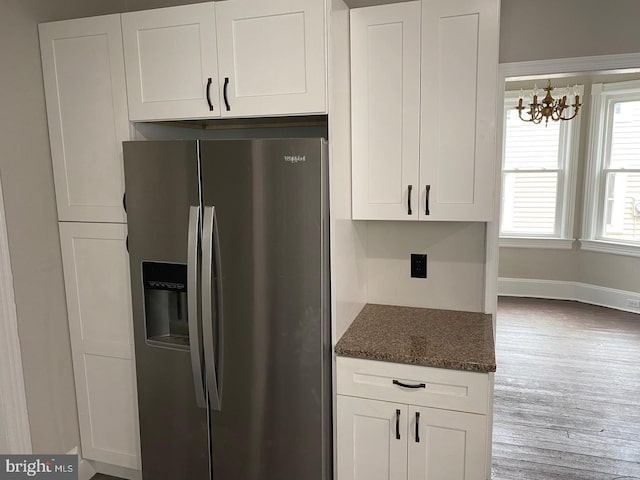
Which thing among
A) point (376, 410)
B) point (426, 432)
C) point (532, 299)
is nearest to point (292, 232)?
point (376, 410)

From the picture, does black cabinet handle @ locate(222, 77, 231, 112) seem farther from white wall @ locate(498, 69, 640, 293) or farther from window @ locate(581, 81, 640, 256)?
window @ locate(581, 81, 640, 256)

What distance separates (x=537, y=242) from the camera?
5.89 metres

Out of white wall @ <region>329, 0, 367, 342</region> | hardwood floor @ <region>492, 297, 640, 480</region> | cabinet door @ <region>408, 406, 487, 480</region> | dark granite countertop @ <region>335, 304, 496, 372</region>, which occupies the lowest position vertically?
hardwood floor @ <region>492, 297, 640, 480</region>

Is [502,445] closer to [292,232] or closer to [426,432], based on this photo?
[426,432]

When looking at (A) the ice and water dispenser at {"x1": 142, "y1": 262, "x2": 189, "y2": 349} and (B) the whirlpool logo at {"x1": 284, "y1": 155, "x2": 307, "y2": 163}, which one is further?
(A) the ice and water dispenser at {"x1": 142, "y1": 262, "x2": 189, "y2": 349}

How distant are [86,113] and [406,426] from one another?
198 cm

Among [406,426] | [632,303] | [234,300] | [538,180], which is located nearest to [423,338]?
[406,426]

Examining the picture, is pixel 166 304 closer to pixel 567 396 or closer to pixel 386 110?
pixel 386 110

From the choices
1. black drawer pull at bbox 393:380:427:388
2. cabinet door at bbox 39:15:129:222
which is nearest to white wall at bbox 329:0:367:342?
black drawer pull at bbox 393:380:427:388

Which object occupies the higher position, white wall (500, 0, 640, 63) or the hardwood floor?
white wall (500, 0, 640, 63)

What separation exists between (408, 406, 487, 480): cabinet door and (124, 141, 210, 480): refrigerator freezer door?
91 cm

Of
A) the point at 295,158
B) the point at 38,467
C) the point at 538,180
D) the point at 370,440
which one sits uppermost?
the point at 295,158

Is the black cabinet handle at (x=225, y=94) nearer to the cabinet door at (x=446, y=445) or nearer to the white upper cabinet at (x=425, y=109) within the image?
the white upper cabinet at (x=425, y=109)

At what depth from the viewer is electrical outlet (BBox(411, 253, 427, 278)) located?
247 cm
